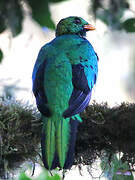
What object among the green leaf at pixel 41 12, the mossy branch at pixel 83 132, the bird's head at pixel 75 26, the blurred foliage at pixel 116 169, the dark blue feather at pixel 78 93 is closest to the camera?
the green leaf at pixel 41 12

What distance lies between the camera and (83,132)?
2.05 meters

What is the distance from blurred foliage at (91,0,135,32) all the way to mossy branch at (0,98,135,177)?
495 mm

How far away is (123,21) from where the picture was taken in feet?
6.12

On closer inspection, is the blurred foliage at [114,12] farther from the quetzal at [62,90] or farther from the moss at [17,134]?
the moss at [17,134]

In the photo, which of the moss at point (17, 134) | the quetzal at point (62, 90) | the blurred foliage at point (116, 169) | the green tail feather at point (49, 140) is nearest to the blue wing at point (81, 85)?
the quetzal at point (62, 90)

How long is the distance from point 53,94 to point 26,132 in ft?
1.33

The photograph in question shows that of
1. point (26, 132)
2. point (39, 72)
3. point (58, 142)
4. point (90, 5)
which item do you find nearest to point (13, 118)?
point (26, 132)

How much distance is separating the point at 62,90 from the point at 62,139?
0.44 m

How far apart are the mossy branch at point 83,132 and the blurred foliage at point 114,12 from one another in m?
0.49

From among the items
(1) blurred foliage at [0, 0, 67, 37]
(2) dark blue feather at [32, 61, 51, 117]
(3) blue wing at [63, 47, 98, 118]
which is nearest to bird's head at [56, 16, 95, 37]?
(3) blue wing at [63, 47, 98, 118]

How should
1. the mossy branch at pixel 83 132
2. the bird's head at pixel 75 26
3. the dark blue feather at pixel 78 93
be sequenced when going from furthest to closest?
the bird's head at pixel 75 26, the dark blue feather at pixel 78 93, the mossy branch at pixel 83 132

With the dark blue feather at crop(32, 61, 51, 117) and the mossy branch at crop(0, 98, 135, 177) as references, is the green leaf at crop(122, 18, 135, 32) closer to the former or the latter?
the mossy branch at crop(0, 98, 135, 177)

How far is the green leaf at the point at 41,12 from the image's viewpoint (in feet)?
4.36

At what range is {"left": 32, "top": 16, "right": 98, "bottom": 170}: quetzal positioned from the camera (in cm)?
200
